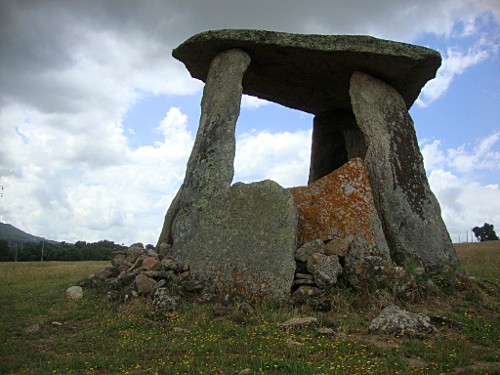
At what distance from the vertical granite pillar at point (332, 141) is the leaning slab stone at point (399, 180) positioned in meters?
3.17

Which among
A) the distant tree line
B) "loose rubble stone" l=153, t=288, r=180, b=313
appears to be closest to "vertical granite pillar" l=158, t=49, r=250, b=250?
"loose rubble stone" l=153, t=288, r=180, b=313

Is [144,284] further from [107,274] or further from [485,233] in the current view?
[485,233]

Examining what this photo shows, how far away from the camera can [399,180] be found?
1169 centimetres

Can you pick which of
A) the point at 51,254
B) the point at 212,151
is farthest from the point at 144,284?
the point at 51,254

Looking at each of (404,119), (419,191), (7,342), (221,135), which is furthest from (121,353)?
(404,119)

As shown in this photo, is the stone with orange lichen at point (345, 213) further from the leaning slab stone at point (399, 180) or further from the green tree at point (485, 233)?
the green tree at point (485, 233)

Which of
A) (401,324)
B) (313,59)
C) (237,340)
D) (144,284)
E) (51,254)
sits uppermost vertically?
(313,59)

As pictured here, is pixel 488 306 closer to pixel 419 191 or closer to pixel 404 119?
pixel 419 191

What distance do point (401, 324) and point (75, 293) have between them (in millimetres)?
6628

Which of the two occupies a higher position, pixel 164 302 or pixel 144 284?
pixel 144 284

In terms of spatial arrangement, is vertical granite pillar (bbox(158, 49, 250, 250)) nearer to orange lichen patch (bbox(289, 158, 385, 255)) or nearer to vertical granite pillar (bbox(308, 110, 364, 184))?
orange lichen patch (bbox(289, 158, 385, 255))

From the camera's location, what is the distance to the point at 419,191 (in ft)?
39.1

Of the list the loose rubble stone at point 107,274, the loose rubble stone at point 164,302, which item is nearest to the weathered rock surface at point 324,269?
the loose rubble stone at point 164,302

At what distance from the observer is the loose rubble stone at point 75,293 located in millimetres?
9930
